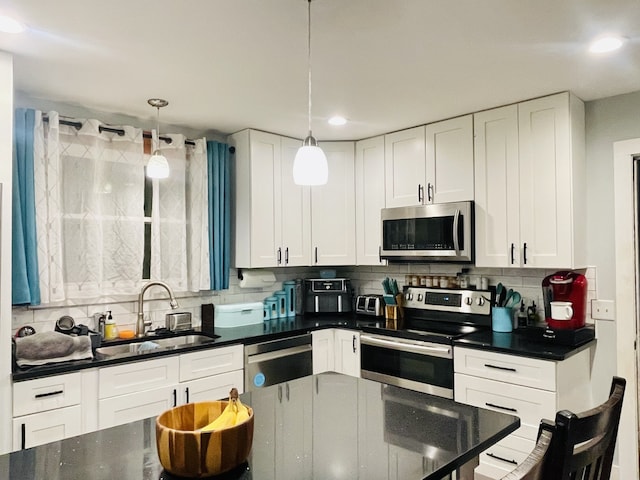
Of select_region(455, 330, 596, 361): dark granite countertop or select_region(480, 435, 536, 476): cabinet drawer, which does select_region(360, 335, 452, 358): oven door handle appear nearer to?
select_region(455, 330, 596, 361): dark granite countertop

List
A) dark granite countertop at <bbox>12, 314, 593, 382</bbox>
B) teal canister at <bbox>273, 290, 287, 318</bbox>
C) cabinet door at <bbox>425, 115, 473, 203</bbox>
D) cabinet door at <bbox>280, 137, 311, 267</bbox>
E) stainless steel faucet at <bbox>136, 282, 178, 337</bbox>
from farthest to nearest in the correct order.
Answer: teal canister at <bbox>273, 290, 287, 318</bbox>
cabinet door at <bbox>280, 137, 311, 267</bbox>
cabinet door at <bbox>425, 115, 473, 203</bbox>
stainless steel faucet at <bbox>136, 282, 178, 337</bbox>
dark granite countertop at <bbox>12, 314, 593, 382</bbox>

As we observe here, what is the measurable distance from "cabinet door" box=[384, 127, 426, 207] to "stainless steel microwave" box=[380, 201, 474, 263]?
4.2 inches

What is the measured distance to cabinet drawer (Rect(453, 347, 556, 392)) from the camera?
8.32 feet

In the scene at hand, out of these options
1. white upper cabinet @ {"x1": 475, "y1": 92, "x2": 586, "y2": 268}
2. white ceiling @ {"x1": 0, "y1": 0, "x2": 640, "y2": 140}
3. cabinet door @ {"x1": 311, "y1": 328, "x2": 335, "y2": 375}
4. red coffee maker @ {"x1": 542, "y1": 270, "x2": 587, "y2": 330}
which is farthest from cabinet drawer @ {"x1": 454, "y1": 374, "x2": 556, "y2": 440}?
white ceiling @ {"x1": 0, "y1": 0, "x2": 640, "y2": 140}

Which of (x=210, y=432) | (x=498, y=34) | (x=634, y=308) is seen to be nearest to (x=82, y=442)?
(x=210, y=432)

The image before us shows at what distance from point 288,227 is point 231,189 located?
56 centimetres

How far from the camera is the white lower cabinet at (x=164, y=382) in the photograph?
252cm

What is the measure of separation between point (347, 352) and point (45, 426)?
200 centimetres

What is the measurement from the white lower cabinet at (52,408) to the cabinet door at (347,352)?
1.75 m

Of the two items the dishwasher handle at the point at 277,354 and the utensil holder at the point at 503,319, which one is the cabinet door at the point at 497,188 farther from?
the dishwasher handle at the point at 277,354

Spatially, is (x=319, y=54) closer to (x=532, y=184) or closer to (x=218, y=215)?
(x=532, y=184)

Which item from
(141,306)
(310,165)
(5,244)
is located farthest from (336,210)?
(5,244)

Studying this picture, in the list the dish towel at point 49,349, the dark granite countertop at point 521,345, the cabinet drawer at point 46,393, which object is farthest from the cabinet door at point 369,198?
the cabinet drawer at point 46,393

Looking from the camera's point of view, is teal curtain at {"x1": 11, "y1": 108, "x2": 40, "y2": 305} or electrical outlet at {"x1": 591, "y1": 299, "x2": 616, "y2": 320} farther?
electrical outlet at {"x1": 591, "y1": 299, "x2": 616, "y2": 320}
